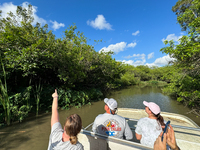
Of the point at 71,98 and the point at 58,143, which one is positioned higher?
the point at 58,143

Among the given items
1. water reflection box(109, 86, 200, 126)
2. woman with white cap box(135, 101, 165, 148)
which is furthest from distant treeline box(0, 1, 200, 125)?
woman with white cap box(135, 101, 165, 148)

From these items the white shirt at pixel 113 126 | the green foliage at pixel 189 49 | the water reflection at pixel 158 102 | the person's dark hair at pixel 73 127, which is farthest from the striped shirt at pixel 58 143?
the water reflection at pixel 158 102

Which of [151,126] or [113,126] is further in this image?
[113,126]

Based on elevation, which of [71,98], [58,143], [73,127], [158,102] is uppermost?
[73,127]

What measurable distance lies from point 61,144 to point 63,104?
717 cm

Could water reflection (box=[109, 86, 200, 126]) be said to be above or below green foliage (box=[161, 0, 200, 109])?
below

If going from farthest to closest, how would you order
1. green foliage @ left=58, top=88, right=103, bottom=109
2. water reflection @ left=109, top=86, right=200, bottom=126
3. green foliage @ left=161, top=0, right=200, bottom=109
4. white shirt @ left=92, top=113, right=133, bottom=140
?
water reflection @ left=109, top=86, right=200, bottom=126, green foliage @ left=58, top=88, right=103, bottom=109, green foliage @ left=161, top=0, right=200, bottom=109, white shirt @ left=92, top=113, right=133, bottom=140

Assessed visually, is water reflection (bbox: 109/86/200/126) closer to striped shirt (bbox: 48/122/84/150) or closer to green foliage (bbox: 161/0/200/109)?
green foliage (bbox: 161/0/200/109)

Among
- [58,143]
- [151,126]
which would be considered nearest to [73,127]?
[58,143]

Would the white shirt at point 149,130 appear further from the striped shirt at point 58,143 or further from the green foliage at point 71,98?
the green foliage at point 71,98

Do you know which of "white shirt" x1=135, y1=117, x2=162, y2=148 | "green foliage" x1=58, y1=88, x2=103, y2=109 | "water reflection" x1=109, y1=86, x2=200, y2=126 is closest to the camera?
"white shirt" x1=135, y1=117, x2=162, y2=148

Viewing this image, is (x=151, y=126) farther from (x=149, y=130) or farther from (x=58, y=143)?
(x=58, y=143)

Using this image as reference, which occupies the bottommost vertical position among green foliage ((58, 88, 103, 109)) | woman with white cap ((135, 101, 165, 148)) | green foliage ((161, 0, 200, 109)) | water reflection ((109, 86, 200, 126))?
water reflection ((109, 86, 200, 126))

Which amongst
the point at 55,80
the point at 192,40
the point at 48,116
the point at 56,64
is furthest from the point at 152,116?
the point at 55,80
